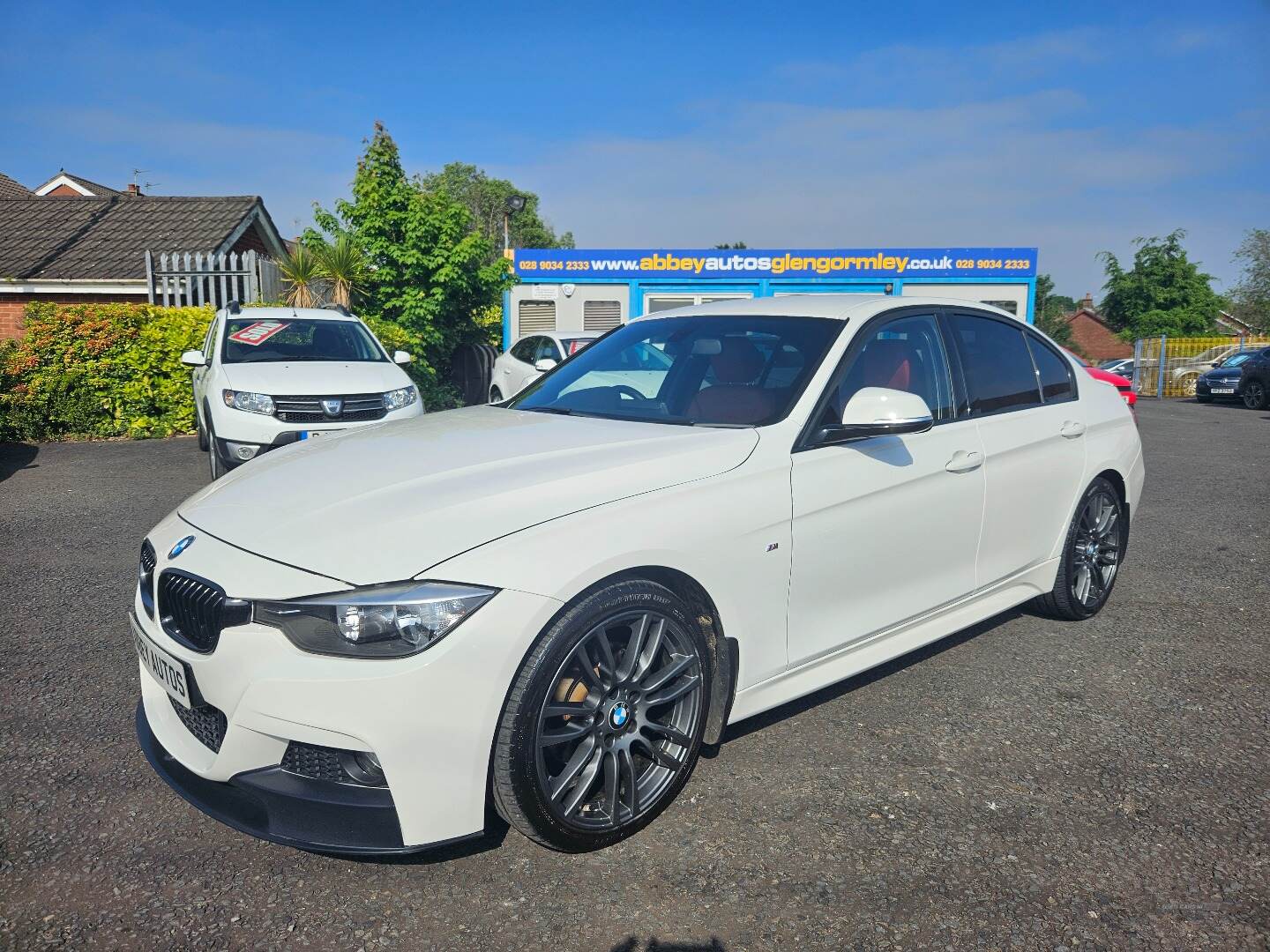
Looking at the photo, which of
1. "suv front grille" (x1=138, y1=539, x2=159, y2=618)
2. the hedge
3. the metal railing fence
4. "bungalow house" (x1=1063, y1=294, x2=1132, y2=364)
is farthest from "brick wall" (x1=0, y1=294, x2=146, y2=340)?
"bungalow house" (x1=1063, y1=294, x2=1132, y2=364)

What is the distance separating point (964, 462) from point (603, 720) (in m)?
1.95

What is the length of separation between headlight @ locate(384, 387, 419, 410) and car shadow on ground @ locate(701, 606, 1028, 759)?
5.70 meters

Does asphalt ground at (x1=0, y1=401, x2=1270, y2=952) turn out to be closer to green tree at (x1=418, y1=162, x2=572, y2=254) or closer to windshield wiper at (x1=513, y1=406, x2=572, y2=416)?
windshield wiper at (x1=513, y1=406, x2=572, y2=416)

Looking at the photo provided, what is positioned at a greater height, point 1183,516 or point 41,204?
point 41,204

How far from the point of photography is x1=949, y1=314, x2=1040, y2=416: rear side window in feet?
13.5

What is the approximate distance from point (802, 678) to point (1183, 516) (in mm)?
5989

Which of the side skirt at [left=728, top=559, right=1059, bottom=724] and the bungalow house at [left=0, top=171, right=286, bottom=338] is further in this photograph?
the bungalow house at [left=0, top=171, right=286, bottom=338]

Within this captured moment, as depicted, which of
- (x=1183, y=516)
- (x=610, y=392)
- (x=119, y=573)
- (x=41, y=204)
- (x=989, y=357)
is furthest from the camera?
(x=41, y=204)

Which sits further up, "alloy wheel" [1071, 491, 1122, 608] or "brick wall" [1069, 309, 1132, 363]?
"brick wall" [1069, 309, 1132, 363]

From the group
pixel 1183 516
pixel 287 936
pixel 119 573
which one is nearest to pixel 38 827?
pixel 287 936

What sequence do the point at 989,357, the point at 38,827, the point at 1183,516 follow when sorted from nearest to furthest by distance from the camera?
the point at 38,827 < the point at 989,357 < the point at 1183,516

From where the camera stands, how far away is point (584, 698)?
268cm

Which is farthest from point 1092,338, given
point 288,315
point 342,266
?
point 288,315

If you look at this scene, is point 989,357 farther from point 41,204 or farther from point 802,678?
point 41,204
